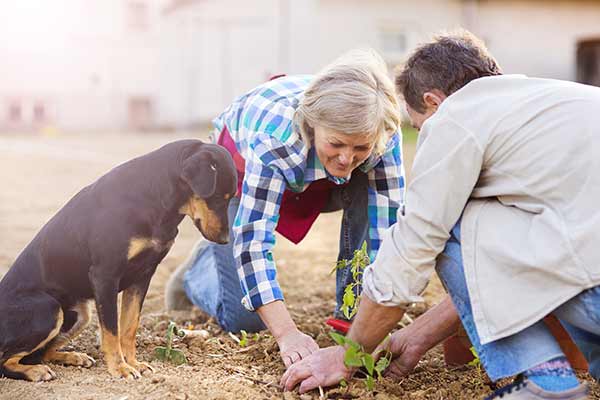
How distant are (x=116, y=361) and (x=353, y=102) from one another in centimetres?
133

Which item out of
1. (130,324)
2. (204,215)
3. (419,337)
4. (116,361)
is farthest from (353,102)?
(116,361)

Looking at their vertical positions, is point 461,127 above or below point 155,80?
above

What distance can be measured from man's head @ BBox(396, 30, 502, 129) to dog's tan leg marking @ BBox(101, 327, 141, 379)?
139cm

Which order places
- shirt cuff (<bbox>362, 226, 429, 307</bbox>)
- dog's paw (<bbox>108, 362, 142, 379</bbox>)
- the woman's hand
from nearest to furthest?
shirt cuff (<bbox>362, 226, 429, 307</bbox>)
dog's paw (<bbox>108, 362, 142, 379</bbox>)
the woman's hand

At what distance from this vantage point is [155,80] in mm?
21797

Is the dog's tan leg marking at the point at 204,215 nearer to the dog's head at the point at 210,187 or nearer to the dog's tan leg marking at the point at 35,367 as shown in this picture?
the dog's head at the point at 210,187

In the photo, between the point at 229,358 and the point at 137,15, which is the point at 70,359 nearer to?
the point at 229,358

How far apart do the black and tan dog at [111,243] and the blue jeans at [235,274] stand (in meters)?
1.14

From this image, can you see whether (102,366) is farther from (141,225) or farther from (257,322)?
(257,322)

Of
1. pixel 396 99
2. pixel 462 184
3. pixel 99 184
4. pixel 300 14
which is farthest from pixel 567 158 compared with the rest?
pixel 300 14

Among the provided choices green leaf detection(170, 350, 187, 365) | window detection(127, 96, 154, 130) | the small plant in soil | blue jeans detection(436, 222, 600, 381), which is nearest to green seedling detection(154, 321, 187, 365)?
green leaf detection(170, 350, 187, 365)

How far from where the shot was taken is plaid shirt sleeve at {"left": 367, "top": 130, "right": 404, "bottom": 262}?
12.9ft

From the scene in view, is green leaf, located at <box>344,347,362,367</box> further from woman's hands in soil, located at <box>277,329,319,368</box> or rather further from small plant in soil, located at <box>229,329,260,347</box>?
small plant in soil, located at <box>229,329,260,347</box>

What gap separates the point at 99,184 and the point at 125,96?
19880 millimetres
